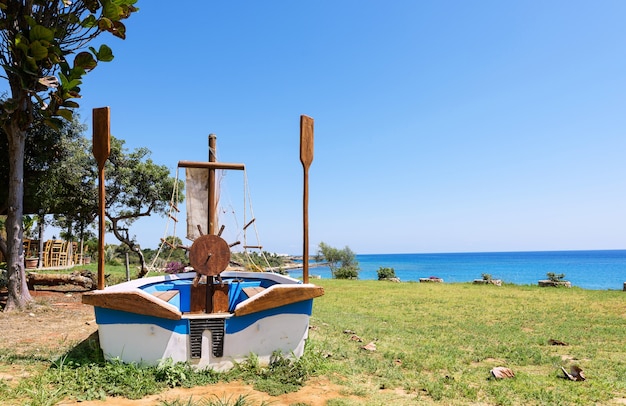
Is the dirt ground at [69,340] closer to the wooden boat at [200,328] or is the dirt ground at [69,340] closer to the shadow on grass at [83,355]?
the shadow on grass at [83,355]

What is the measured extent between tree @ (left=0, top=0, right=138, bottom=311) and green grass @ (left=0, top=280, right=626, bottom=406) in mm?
4641

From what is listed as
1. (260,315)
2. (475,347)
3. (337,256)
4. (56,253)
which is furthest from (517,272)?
(260,315)

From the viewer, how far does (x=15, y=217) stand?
28.3 ft

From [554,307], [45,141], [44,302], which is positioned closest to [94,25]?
[45,141]

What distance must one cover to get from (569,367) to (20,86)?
1063cm

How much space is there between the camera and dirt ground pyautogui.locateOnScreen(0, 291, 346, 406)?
3.63 m

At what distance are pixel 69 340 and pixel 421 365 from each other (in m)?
4.97

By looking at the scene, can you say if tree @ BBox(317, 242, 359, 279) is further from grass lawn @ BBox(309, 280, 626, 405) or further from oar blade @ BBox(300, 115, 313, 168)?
oar blade @ BBox(300, 115, 313, 168)

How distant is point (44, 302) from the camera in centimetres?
966

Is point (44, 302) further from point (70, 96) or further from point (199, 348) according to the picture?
point (199, 348)

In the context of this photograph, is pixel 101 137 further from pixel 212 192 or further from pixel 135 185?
pixel 135 185

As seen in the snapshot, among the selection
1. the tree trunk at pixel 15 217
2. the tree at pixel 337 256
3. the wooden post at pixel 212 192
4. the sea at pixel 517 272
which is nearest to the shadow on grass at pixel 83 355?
the wooden post at pixel 212 192

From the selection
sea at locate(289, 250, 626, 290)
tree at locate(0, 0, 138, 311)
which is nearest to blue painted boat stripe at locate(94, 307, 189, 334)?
tree at locate(0, 0, 138, 311)

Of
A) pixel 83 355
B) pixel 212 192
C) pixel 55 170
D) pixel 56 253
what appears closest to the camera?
pixel 83 355
